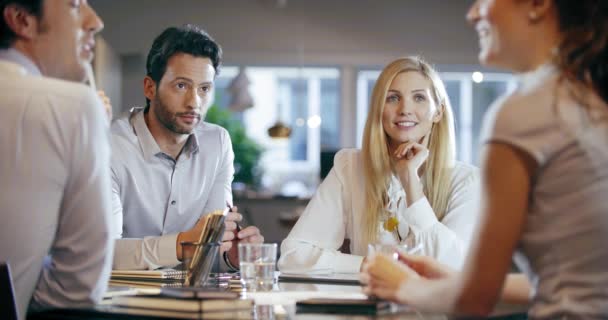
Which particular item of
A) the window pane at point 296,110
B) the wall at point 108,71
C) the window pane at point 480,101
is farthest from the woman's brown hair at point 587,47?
the window pane at point 296,110

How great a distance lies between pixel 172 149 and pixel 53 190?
1.58m

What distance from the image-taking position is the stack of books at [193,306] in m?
1.52

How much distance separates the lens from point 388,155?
3006 mm

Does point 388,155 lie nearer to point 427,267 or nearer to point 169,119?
point 169,119

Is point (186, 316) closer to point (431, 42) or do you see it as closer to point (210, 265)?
point (210, 265)

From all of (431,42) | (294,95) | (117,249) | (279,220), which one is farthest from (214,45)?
(294,95)

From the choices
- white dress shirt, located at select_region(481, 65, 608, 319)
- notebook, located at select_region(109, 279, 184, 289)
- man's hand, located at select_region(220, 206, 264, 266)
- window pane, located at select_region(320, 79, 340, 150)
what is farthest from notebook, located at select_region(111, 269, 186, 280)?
window pane, located at select_region(320, 79, 340, 150)

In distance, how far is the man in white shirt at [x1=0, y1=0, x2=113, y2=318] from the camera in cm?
159

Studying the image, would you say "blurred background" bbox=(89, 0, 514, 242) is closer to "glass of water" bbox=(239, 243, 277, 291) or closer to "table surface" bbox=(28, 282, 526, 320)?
"glass of water" bbox=(239, 243, 277, 291)

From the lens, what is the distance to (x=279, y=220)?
317 inches

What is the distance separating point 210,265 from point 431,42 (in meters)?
6.80

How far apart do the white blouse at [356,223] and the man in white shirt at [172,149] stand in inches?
15.7

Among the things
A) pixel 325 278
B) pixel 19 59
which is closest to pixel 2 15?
pixel 19 59

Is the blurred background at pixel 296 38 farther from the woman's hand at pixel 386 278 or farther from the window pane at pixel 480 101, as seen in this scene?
the woman's hand at pixel 386 278
